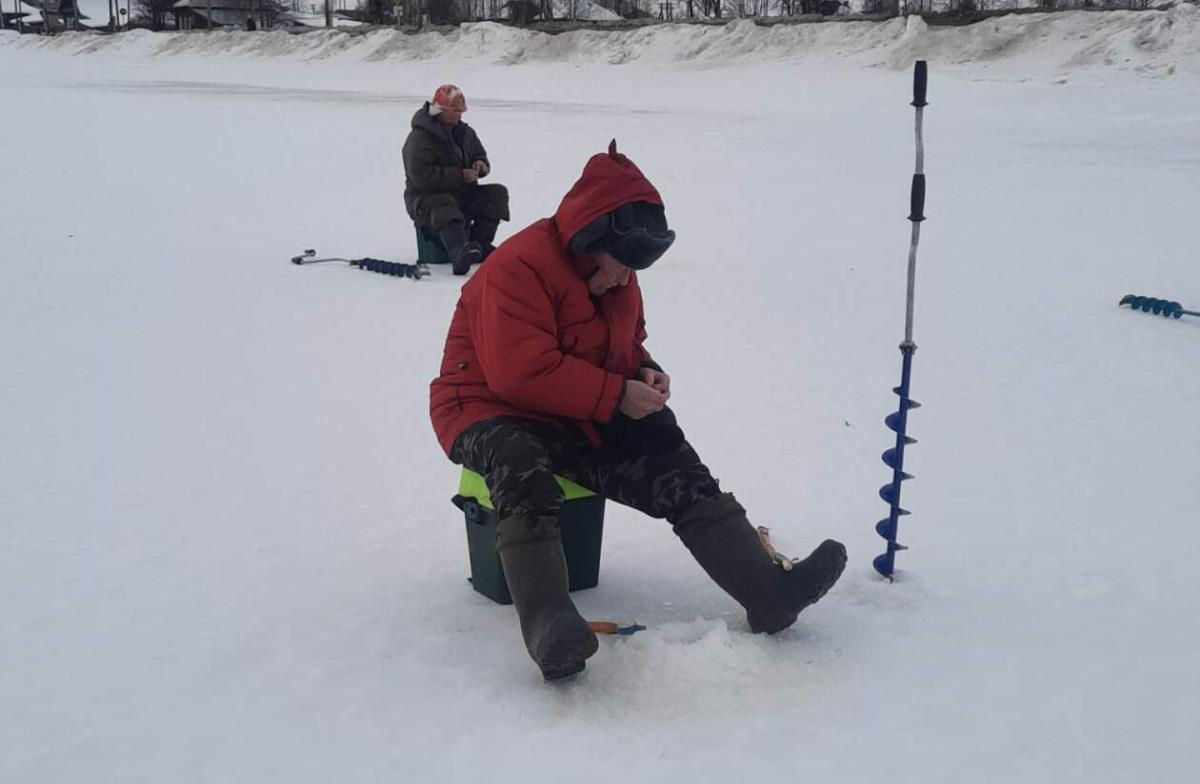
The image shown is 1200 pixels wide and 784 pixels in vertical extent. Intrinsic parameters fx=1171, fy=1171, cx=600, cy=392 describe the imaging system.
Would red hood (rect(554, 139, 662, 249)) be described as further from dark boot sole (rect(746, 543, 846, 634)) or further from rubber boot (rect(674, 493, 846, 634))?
dark boot sole (rect(746, 543, 846, 634))

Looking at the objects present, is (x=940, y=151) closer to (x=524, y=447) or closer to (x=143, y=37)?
(x=524, y=447)

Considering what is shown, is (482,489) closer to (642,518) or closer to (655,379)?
(655,379)

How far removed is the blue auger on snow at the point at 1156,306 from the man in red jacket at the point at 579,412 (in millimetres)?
4512

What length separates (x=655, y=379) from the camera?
307 cm

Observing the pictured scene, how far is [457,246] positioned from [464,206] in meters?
0.42

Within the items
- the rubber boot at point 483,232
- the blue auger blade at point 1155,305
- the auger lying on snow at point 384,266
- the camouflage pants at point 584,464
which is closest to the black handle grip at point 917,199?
the camouflage pants at point 584,464

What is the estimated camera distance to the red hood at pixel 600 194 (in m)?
2.82

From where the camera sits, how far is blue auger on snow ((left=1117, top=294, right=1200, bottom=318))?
645cm

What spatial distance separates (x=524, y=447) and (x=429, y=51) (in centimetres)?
4119

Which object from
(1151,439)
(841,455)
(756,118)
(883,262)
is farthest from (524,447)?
(756,118)

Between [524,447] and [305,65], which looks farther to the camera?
[305,65]

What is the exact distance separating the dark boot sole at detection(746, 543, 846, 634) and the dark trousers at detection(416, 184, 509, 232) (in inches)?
218

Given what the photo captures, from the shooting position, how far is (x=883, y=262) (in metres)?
8.27

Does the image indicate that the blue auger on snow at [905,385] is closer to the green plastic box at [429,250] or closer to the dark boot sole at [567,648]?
the dark boot sole at [567,648]
